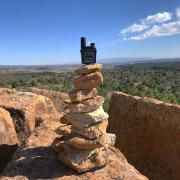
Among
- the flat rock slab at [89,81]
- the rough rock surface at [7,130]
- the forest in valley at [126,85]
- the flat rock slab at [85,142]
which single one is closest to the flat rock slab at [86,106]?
the flat rock slab at [89,81]

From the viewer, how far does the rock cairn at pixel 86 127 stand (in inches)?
323

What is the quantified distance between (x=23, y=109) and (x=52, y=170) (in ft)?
15.6

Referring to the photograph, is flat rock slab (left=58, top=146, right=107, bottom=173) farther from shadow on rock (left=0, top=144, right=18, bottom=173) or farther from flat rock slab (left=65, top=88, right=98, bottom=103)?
shadow on rock (left=0, top=144, right=18, bottom=173)

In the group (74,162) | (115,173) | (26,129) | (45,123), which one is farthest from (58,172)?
(26,129)

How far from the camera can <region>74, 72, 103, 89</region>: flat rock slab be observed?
27.7 feet

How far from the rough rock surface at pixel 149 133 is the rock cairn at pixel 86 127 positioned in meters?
3.50

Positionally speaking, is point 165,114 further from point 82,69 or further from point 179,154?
point 82,69

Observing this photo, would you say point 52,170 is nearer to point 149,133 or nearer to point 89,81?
point 89,81

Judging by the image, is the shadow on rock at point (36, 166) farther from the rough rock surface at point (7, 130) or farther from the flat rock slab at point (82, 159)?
the rough rock surface at point (7, 130)

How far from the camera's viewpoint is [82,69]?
27.5 ft

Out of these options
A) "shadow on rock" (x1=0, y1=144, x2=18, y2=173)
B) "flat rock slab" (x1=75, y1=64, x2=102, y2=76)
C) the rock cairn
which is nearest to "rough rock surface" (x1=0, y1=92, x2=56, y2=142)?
"shadow on rock" (x1=0, y1=144, x2=18, y2=173)

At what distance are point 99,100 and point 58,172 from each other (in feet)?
5.56

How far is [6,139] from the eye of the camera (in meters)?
11.5

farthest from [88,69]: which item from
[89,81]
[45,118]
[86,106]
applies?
[45,118]
